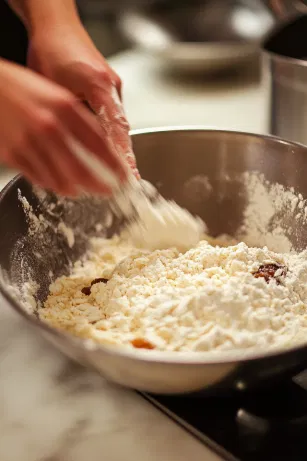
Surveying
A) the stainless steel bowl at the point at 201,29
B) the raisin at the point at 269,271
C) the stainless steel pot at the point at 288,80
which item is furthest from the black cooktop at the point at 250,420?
the stainless steel bowl at the point at 201,29

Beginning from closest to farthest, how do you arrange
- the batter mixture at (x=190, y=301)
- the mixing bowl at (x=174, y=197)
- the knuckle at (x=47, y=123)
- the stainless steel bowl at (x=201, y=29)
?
the knuckle at (x=47, y=123) → the batter mixture at (x=190, y=301) → the mixing bowl at (x=174, y=197) → the stainless steel bowl at (x=201, y=29)

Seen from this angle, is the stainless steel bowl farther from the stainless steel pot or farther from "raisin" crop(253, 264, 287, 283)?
"raisin" crop(253, 264, 287, 283)

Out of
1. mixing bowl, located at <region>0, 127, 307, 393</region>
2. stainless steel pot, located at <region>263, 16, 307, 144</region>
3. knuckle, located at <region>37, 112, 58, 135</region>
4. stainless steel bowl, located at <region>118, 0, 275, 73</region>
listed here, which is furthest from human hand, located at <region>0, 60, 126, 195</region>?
stainless steel bowl, located at <region>118, 0, 275, 73</region>

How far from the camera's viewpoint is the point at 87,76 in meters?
0.91

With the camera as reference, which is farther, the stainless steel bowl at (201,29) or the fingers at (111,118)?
the stainless steel bowl at (201,29)

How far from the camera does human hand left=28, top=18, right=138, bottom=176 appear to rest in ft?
2.97

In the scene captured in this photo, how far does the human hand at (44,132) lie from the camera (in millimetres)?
630

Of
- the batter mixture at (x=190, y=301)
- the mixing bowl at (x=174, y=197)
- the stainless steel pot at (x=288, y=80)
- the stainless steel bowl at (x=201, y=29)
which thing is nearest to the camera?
the batter mixture at (x=190, y=301)

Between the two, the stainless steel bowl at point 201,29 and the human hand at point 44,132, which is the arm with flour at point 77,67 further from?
the stainless steel bowl at point 201,29

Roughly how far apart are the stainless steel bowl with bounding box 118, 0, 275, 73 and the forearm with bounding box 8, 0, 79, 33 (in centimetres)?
56

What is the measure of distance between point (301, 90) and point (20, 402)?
757 millimetres

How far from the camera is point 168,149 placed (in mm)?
1037

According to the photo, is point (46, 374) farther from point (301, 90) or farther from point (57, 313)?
point (301, 90)

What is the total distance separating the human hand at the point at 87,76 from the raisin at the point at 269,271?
238 millimetres
